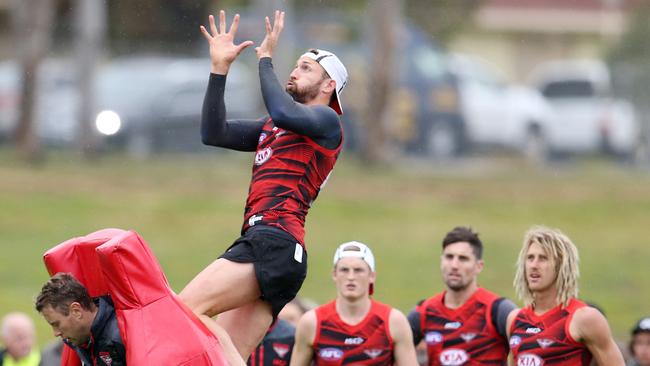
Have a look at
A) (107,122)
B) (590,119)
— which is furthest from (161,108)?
(590,119)

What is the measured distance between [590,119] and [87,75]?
953 centimetres

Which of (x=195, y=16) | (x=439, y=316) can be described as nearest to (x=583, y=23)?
(x=195, y=16)

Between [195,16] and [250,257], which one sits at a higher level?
[195,16]

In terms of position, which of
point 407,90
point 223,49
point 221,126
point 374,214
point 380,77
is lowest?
point 374,214

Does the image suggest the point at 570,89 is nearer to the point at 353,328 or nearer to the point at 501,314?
the point at 501,314

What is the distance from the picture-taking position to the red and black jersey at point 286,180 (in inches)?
303

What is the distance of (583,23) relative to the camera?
38219 mm

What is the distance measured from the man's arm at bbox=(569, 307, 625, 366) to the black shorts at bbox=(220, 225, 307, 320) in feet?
6.04

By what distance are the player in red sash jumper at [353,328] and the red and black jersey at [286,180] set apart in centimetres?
153

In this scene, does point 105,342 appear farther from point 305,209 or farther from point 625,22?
point 625,22

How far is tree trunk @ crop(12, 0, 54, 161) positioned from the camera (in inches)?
951

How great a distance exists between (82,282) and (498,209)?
14.5 m

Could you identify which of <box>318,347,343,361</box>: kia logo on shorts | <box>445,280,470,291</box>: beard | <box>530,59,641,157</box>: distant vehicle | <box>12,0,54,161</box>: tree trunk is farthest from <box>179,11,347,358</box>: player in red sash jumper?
<box>530,59,641,157</box>: distant vehicle

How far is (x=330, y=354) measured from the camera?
937cm
